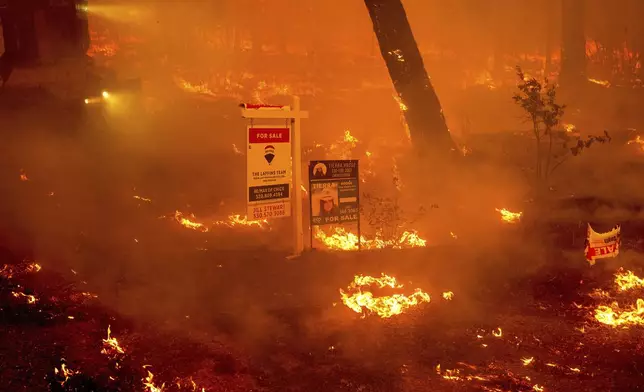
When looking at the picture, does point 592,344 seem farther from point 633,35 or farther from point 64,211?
point 633,35

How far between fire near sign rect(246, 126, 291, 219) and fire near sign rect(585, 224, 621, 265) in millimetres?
4549

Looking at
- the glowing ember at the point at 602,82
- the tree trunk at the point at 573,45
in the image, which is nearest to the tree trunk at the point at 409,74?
the tree trunk at the point at 573,45

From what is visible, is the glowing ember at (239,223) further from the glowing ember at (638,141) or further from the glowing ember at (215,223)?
the glowing ember at (638,141)

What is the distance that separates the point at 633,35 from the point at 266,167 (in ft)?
72.8

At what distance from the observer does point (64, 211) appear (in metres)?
11.3

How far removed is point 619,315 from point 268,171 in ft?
16.6

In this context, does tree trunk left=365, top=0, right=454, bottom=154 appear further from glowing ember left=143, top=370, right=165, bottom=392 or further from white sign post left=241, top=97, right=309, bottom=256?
glowing ember left=143, top=370, right=165, bottom=392

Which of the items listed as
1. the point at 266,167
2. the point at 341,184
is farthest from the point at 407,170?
the point at 266,167

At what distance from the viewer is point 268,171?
27.4ft

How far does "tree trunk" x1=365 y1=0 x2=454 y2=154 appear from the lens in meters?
13.2

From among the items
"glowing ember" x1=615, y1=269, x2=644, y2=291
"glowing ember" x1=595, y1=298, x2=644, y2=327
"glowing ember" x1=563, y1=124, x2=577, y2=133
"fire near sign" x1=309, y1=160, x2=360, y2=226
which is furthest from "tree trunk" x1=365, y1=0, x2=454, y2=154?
"glowing ember" x1=595, y1=298, x2=644, y2=327

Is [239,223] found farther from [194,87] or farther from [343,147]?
[194,87]

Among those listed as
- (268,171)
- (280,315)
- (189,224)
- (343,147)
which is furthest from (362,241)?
(343,147)

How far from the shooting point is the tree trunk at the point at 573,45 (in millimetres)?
20312
